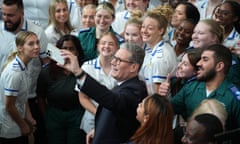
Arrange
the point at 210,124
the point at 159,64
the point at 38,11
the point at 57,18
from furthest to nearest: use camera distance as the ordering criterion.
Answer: the point at 38,11 < the point at 57,18 < the point at 159,64 < the point at 210,124

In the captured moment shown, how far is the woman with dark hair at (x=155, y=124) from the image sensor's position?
139 inches

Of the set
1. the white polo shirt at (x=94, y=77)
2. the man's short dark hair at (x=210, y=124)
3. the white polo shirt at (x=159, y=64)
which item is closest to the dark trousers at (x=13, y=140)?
the white polo shirt at (x=94, y=77)

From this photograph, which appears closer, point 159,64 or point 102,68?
point 159,64

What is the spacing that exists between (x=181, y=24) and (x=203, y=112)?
179cm

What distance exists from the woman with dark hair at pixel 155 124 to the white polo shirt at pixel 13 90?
65.8 inches

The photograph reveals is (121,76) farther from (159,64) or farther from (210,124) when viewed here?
(210,124)

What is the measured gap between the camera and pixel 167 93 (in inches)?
177

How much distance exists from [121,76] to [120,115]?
0.30 metres

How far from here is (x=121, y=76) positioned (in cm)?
413

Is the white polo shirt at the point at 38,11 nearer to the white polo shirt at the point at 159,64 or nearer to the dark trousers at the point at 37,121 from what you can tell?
the dark trousers at the point at 37,121

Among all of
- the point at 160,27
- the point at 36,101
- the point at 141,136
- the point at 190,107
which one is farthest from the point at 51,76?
the point at 141,136

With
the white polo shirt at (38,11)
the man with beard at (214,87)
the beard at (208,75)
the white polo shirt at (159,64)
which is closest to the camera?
the man with beard at (214,87)

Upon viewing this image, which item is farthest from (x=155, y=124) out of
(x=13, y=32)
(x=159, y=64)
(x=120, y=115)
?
(x=13, y=32)

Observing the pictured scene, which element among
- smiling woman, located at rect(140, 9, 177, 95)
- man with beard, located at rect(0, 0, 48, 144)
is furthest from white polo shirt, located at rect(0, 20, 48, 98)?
smiling woman, located at rect(140, 9, 177, 95)
